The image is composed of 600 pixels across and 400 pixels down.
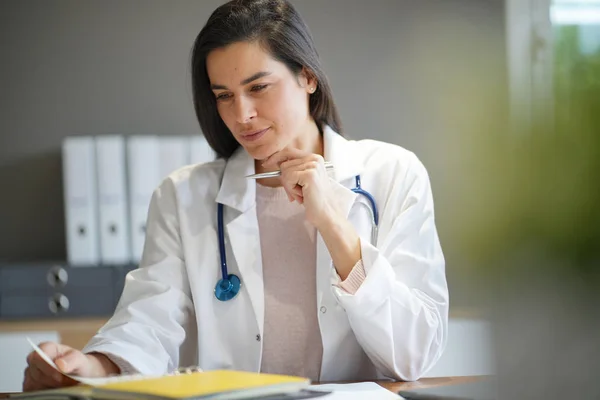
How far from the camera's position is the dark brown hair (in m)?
1.86

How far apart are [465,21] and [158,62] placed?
138 cm

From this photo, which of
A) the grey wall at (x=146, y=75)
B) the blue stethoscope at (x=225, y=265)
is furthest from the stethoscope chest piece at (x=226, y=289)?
the grey wall at (x=146, y=75)

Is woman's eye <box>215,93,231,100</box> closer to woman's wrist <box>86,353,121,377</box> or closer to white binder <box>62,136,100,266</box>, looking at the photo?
woman's wrist <box>86,353,121,377</box>

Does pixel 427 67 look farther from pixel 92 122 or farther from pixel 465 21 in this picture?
pixel 92 122

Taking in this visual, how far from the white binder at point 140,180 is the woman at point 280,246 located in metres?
1.26

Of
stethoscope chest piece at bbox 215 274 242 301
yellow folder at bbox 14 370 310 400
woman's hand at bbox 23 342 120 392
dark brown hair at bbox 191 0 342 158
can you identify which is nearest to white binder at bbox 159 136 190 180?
dark brown hair at bbox 191 0 342 158


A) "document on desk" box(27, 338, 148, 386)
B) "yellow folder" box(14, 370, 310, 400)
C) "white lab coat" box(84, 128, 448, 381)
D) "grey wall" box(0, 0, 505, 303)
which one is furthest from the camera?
"grey wall" box(0, 0, 505, 303)

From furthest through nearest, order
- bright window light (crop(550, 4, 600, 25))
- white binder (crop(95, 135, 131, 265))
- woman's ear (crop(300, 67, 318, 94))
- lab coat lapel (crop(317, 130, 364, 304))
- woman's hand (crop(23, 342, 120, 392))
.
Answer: white binder (crop(95, 135, 131, 265)), woman's ear (crop(300, 67, 318, 94)), lab coat lapel (crop(317, 130, 364, 304)), woman's hand (crop(23, 342, 120, 392)), bright window light (crop(550, 4, 600, 25))

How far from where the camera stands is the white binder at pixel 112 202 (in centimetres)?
322

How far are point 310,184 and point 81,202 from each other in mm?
1762

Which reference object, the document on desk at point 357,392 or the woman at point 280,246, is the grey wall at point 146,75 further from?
the document on desk at point 357,392

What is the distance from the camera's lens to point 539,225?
389 millimetres

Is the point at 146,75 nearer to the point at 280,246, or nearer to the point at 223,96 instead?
the point at 223,96

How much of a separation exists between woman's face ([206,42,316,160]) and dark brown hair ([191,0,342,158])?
0.08 feet
